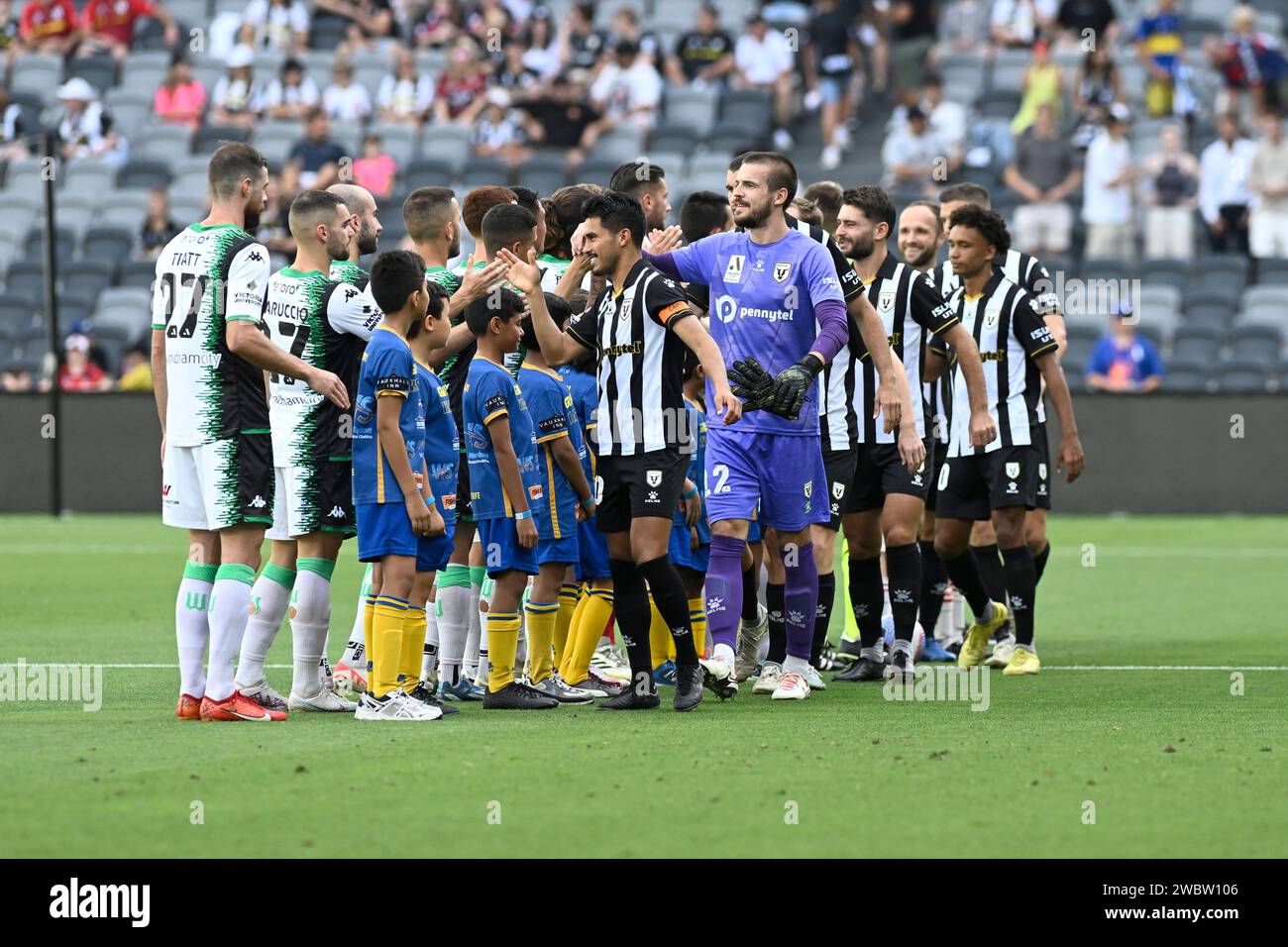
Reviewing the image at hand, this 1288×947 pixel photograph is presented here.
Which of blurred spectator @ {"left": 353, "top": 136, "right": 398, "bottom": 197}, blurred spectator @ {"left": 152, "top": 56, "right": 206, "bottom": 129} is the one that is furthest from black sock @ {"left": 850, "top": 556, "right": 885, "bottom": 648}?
blurred spectator @ {"left": 152, "top": 56, "right": 206, "bottom": 129}

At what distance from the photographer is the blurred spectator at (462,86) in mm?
25500

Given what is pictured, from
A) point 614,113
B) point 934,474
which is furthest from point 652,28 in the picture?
point 934,474

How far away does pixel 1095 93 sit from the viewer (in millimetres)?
22828

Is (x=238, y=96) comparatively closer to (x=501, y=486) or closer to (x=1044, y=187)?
(x=1044, y=187)

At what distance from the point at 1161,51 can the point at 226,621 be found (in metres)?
18.5

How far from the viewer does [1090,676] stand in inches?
366

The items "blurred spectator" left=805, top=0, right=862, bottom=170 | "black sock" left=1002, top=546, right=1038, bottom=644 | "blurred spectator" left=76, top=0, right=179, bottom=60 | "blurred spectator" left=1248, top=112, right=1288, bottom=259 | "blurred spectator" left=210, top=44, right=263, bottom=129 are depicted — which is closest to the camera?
"black sock" left=1002, top=546, right=1038, bottom=644

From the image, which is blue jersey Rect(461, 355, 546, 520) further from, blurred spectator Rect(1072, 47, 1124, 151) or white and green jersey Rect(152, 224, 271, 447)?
blurred spectator Rect(1072, 47, 1124, 151)

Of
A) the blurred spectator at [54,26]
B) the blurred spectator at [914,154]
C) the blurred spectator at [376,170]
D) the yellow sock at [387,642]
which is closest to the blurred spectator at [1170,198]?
the blurred spectator at [914,154]

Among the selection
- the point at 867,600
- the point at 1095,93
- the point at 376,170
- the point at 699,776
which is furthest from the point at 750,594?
the point at 376,170

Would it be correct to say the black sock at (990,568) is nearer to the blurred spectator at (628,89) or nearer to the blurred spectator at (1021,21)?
the blurred spectator at (628,89)

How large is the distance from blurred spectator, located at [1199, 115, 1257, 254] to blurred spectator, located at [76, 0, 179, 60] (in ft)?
48.4

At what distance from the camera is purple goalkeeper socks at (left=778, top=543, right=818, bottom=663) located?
8359 millimetres
